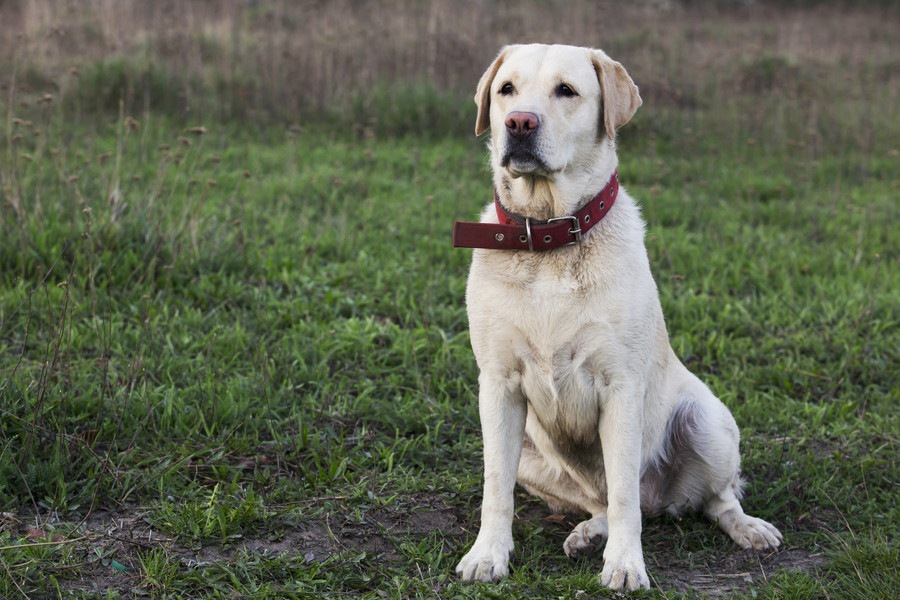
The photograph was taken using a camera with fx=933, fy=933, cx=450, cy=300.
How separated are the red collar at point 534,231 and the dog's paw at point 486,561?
96 centimetres

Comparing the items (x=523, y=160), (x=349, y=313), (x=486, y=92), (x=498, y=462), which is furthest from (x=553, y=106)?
(x=349, y=313)

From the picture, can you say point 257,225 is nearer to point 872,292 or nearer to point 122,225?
point 122,225

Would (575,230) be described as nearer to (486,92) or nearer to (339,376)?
(486,92)

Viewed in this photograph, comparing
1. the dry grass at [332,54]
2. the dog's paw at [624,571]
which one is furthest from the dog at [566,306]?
the dry grass at [332,54]

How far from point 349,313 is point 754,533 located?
2.50m

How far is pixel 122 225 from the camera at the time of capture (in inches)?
198

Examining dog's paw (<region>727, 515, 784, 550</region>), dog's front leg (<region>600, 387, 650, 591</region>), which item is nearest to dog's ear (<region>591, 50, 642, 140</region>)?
dog's front leg (<region>600, 387, 650, 591</region>)

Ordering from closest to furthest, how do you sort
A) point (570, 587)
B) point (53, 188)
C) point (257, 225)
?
1. point (570, 587)
2. point (53, 188)
3. point (257, 225)

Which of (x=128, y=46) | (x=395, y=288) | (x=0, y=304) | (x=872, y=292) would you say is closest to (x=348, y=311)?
(x=395, y=288)

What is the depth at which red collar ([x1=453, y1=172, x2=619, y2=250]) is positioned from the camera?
9.93 feet

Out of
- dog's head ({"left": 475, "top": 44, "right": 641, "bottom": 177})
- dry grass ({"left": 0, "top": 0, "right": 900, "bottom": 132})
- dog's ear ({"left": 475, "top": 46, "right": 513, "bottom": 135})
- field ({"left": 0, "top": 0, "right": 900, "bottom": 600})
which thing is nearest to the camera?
dog's head ({"left": 475, "top": 44, "right": 641, "bottom": 177})

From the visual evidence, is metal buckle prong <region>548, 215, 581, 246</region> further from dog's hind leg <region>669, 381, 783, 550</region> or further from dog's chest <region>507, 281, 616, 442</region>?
dog's hind leg <region>669, 381, 783, 550</region>

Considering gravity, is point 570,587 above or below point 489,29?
below

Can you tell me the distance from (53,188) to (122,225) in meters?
0.77
